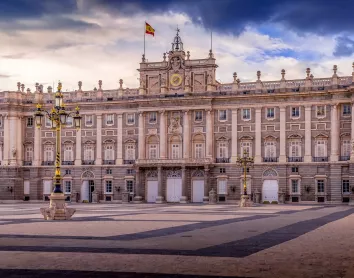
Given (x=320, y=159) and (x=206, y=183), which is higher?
(x=320, y=159)

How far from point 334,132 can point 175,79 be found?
64.3ft

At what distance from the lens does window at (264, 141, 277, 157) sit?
245 feet

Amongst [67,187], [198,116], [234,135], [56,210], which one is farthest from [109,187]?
[56,210]

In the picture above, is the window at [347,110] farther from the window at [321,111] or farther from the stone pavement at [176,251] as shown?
the stone pavement at [176,251]

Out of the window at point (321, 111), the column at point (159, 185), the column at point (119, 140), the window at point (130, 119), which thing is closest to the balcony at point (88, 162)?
the column at point (119, 140)

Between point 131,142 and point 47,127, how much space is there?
1165cm

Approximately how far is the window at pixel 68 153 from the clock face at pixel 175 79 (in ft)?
50.3

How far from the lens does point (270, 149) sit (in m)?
74.9

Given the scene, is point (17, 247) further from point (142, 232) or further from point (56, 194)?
point (56, 194)

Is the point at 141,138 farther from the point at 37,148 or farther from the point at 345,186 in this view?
the point at 345,186

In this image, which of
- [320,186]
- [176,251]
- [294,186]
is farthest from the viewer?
[294,186]

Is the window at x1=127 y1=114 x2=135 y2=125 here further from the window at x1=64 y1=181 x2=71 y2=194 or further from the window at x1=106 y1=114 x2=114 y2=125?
the window at x1=64 y1=181 x2=71 y2=194

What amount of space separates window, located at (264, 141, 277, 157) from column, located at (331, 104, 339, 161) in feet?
21.6

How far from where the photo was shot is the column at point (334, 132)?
71.6 m
